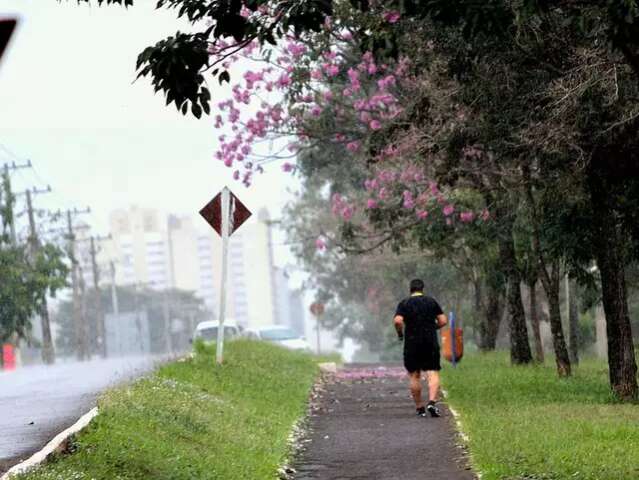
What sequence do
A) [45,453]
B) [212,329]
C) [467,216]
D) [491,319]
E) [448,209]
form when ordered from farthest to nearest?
[212,329]
[491,319]
[467,216]
[448,209]
[45,453]

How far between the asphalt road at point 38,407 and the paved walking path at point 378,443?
2.49 metres

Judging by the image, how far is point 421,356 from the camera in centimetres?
1927

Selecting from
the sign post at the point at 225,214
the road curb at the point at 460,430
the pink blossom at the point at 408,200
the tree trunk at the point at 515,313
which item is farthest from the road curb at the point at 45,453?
the tree trunk at the point at 515,313

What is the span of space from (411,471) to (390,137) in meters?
10.1

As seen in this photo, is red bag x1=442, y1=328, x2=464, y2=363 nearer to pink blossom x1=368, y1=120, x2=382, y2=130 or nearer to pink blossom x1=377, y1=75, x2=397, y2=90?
pink blossom x1=368, y1=120, x2=382, y2=130

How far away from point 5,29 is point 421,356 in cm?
1392

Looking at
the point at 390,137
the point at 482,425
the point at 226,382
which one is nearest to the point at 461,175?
the point at 390,137

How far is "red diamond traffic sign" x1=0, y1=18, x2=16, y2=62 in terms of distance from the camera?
572 cm

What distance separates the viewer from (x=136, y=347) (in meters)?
94.9

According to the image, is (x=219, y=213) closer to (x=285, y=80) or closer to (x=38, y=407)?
(x=285, y=80)

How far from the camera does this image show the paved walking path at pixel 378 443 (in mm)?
13305

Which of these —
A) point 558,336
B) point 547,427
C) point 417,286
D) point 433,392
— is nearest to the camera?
point 547,427

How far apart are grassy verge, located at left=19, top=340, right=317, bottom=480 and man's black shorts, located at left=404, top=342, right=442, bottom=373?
5.23ft

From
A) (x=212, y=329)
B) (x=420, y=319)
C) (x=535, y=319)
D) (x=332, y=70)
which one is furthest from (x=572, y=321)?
(x=212, y=329)
